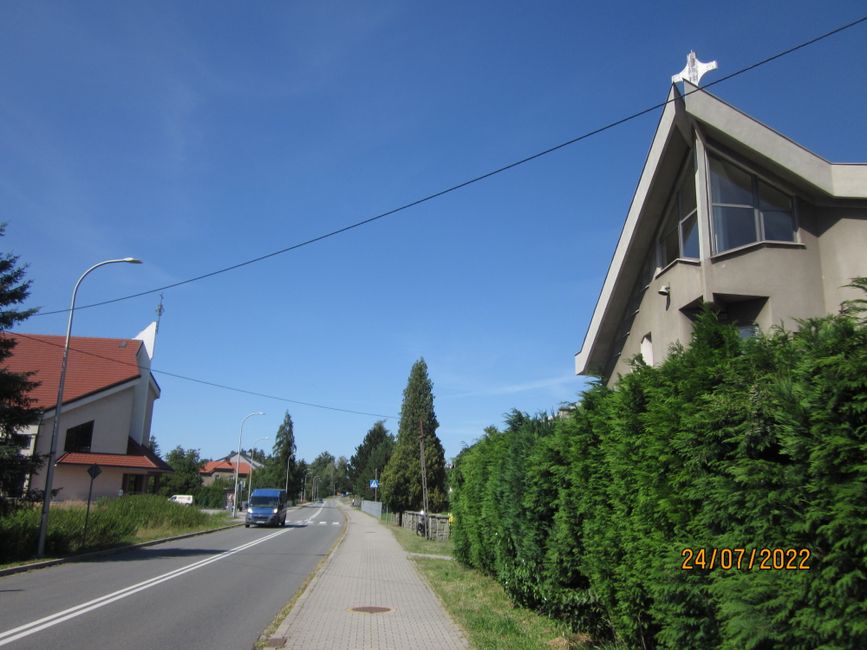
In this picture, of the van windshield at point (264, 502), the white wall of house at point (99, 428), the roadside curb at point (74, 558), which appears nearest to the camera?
the roadside curb at point (74, 558)

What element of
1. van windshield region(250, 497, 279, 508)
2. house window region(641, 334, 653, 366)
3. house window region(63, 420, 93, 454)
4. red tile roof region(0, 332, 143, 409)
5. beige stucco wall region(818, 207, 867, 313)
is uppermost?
red tile roof region(0, 332, 143, 409)

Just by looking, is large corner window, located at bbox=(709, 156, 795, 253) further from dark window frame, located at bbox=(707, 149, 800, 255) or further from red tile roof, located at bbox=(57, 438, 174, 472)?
red tile roof, located at bbox=(57, 438, 174, 472)

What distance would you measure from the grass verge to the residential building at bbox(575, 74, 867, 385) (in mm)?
3986

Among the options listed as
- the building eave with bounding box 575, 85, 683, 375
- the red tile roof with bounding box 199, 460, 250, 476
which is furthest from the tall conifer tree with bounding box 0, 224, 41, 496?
the red tile roof with bounding box 199, 460, 250, 476

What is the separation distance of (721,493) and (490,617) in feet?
19.9

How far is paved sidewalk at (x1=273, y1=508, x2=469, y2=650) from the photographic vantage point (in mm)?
8297

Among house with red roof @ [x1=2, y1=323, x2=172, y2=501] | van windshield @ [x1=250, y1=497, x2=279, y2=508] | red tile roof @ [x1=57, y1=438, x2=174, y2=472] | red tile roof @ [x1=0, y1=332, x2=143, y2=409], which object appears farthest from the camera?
van windshield @ [x1=250, y1=497, x2=279, y2=508]

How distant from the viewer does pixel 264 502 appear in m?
42.2

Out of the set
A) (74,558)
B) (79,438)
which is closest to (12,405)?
(74,558)

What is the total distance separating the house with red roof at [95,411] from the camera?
127ft

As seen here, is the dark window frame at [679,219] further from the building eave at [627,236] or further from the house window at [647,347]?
the house window at [647,347]

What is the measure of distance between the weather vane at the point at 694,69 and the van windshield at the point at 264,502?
37.1 metres

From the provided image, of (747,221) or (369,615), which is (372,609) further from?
(747,221)

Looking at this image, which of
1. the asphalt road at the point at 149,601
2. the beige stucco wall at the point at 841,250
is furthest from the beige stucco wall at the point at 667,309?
the asphalt road at the point at 149,601
